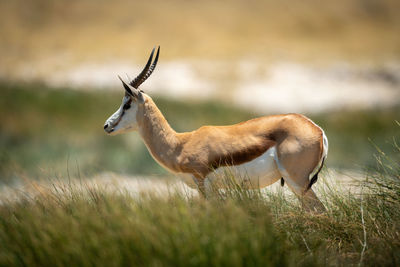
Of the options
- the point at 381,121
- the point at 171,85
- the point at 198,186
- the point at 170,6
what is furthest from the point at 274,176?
the point at 170,6

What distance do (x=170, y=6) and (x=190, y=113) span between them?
79.9ft

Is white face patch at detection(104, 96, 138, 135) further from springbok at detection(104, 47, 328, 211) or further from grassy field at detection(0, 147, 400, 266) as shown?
grassy field at detection(0, 147, 400, 266)

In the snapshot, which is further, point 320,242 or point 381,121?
point 381,121

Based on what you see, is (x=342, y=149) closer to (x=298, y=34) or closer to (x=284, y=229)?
(x=284, y=229)

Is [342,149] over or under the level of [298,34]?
under

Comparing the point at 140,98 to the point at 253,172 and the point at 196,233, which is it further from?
the point at 196,233

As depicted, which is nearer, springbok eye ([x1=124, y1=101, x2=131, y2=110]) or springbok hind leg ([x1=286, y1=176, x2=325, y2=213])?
springbok hind leg ([x1=286, y1=176, x2=325, y2=213])

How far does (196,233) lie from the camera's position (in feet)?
10.7

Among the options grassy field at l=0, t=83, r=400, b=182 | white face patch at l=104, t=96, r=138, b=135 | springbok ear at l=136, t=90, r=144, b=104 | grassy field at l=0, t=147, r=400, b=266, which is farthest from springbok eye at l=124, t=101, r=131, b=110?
grassy field at l=0, t=83, r=400, b=182

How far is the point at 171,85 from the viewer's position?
24016 millimetres

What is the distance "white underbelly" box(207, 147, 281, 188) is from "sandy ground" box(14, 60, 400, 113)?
16192 millimetres

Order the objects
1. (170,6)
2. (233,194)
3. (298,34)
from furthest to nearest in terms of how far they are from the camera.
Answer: (170,6) → (298,34) → (233,194)

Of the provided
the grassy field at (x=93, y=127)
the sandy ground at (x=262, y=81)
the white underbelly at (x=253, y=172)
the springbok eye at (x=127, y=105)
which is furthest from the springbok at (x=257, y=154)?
the sandy ground at (x=262, y=81)

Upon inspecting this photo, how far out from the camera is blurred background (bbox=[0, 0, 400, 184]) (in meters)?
13.9
